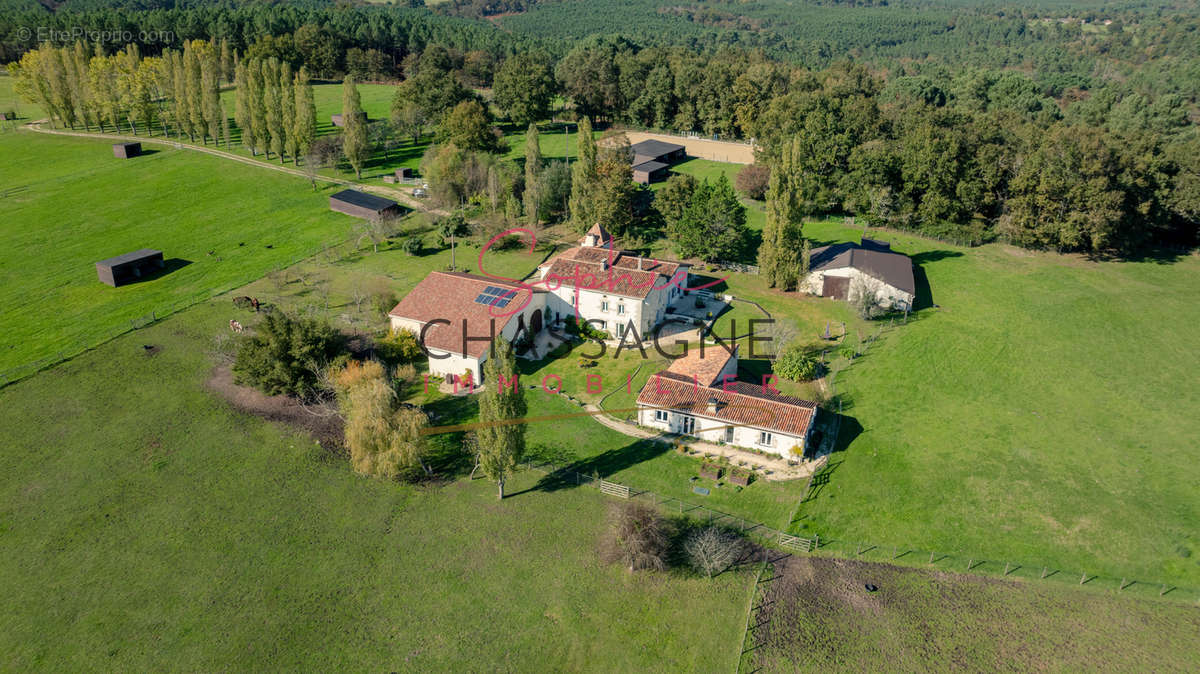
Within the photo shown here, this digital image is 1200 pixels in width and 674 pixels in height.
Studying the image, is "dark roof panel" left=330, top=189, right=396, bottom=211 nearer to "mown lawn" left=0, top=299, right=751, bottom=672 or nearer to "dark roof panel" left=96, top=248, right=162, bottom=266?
"dark roof panel" left=96, top=248, right=162, bottom=266

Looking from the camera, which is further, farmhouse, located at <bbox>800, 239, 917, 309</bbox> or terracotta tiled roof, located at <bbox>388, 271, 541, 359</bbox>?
farmhouse, located at <bbox>800, 239, 917, 309</bbox>

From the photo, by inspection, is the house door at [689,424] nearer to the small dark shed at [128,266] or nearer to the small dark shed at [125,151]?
the small dark shed at [128,266]

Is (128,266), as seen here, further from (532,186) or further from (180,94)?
(180,94)

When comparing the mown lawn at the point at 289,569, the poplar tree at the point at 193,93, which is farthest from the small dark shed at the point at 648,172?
the poplar tree at the point at 193,93

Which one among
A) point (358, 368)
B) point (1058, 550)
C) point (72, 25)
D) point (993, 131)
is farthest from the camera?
point (72, 25)

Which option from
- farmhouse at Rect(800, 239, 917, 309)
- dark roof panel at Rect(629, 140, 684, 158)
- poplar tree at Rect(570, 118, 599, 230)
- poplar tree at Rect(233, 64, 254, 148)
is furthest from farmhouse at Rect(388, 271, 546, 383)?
poplar tree at Rect(233, 64, 254, 148)

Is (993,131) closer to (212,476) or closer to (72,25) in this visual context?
(212,476)

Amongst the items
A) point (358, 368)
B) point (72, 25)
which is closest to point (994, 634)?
point (358, 368)
